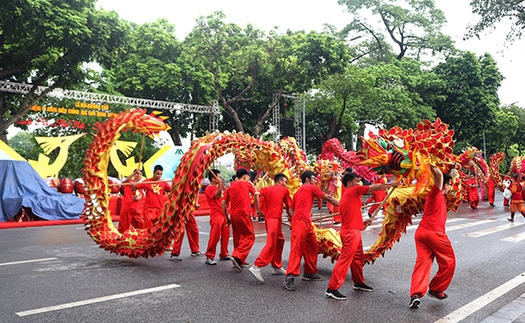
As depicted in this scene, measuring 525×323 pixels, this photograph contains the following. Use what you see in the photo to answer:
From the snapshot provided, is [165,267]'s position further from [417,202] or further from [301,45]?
[301,45]

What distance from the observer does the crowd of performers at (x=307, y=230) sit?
4.97 m

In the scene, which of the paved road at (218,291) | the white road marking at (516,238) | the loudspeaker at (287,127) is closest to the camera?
the paved road at (218,291)

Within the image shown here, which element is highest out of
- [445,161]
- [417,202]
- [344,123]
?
[344,123]

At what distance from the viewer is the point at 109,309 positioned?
4.70m

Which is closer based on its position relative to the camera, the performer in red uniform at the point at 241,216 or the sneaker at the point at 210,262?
the performer in red uniform at the point at 241,216

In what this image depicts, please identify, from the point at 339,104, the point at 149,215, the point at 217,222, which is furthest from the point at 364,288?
the point at 339,104

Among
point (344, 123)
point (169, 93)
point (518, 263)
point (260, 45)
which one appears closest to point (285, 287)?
point (518, 263)

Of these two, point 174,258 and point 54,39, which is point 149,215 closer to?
point 174,258

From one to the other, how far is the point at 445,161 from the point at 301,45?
1779 centimetres

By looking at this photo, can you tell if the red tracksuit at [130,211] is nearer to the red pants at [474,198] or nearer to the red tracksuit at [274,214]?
the red tracksuit at [274,214]

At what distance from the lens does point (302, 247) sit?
5.74 metres

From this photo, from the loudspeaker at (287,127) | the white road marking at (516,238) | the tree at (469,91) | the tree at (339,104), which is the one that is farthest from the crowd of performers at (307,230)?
the tree at (469,91)

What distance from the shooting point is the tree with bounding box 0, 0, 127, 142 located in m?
14.3

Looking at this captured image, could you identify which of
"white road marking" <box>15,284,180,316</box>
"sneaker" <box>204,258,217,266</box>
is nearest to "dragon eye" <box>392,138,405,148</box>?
"white road marking" <box>15,284,180,316</box>
